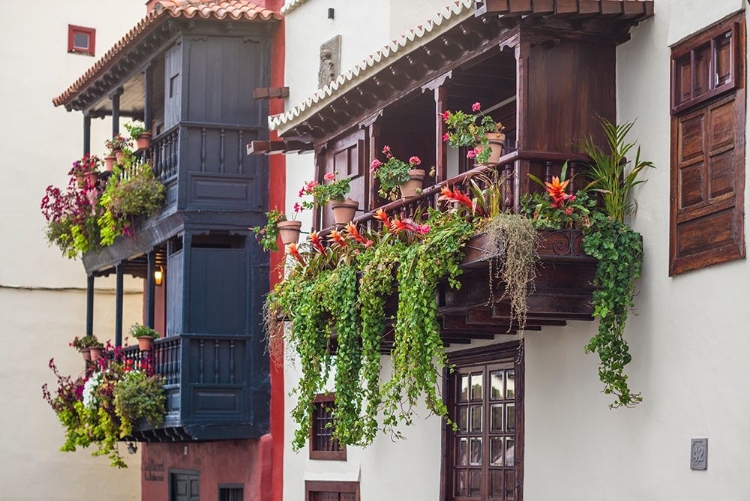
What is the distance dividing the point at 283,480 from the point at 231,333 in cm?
209

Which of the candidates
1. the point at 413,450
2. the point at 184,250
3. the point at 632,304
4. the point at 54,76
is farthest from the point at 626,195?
the point at 54,76

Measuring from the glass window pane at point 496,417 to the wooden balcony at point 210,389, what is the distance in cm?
579

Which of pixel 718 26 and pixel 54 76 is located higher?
pixel 54 76

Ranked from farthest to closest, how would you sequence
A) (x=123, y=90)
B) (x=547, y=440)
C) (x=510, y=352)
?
(x=123, y=90) → (x=510, y=352) → (x=547, y=440)

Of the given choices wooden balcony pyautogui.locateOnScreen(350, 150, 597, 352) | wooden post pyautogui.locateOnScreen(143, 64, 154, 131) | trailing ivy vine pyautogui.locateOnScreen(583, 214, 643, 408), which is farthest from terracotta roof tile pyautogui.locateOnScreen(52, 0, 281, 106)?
trailing ivy vine pyautogui.locateOnScreen(583, 214, 643, 408)

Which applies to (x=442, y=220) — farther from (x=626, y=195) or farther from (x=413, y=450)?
(x=413, y=450)

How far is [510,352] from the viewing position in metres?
14.6

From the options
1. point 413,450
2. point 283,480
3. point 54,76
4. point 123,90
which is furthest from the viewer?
point 54,76

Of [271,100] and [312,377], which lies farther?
[271,100]

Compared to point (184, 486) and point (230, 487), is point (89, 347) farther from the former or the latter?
point (230, 487)

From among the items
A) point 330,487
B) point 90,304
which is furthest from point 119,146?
point 330,487

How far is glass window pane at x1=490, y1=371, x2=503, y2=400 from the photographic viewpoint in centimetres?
1484

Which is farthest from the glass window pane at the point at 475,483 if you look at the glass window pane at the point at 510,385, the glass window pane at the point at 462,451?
the glass window pane at the point at 510,385

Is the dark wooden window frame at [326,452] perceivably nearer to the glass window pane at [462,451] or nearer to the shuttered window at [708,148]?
the glass window pane at [462,451]
